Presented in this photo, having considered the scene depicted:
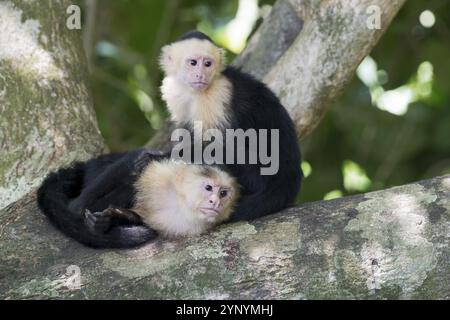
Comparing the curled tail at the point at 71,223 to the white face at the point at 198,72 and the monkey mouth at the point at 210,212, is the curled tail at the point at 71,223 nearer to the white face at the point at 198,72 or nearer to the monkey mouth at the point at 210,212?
the monkey mouth at the point at 210,212

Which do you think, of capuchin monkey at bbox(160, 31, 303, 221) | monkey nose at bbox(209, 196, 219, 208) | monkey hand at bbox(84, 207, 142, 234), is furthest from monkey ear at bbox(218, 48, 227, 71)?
monkey hand at bbox(84, 207, 142, 234)

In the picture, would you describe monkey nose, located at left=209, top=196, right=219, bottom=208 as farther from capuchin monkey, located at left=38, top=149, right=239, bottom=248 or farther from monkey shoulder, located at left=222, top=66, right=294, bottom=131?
monkey shoulder, located at left=222, top=66, right=294, bottom=131

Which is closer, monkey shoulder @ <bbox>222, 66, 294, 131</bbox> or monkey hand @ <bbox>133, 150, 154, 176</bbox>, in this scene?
monkey hand @ <bbox>133, 150, 154, 176</bbox>

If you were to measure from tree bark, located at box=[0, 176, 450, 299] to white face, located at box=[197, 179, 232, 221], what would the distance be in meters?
0.28

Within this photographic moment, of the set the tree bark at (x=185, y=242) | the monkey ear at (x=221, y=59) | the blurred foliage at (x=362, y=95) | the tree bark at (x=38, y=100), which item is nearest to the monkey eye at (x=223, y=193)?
the tree bark at (x=185, y=242)

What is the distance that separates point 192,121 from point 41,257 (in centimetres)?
135

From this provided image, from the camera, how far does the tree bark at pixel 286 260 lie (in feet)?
8.83

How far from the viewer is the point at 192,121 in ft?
13.2

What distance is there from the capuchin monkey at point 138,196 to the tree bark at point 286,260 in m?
0.19

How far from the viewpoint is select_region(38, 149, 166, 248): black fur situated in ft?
10.1

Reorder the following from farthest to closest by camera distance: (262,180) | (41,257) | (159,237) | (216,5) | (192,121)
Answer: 1. (216,5)
2. (192,121)
3. (262,180)
4. (159,237)
5. (41,257)

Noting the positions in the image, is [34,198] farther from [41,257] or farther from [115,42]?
[115,42]

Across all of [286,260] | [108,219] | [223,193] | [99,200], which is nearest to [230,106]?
[223,193]
